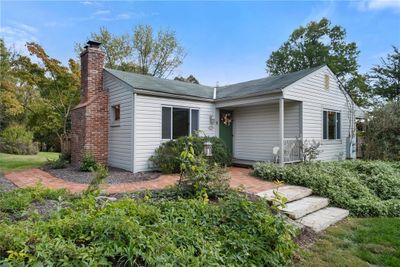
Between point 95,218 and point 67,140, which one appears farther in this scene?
point 67,140

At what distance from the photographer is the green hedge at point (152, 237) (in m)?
1.99

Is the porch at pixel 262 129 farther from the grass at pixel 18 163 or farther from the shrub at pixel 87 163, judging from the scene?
the grass at pixel 18 163

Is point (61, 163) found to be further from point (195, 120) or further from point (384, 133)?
point (384, 133)

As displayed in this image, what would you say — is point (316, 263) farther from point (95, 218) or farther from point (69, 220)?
point (69, 220)

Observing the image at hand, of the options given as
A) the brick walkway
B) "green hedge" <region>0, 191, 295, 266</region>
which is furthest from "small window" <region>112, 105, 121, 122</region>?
"green hedge" <region>0, 191, 295, 266</region>

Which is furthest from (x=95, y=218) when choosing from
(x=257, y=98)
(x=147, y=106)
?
(x=257, y=98)

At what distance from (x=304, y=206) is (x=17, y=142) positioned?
645 inches

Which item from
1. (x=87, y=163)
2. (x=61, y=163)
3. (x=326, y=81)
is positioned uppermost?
(x=326, y=81)

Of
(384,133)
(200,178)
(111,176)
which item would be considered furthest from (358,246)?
(384,133)

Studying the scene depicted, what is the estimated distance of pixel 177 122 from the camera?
360 inches

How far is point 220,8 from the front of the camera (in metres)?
9.98

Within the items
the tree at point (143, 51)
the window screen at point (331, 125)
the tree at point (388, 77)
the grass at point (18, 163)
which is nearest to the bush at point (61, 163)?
the grass at point (18, 163)

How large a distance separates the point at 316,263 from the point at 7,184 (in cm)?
717

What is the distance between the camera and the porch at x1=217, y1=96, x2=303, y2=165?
907cm
